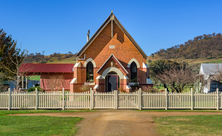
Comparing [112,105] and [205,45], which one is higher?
[205,45]

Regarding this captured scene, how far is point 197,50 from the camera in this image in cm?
13388

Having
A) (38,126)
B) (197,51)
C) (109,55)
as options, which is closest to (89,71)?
(109,55)

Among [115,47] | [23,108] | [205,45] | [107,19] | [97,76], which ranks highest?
[205,45]

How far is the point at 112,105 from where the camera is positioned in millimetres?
18625

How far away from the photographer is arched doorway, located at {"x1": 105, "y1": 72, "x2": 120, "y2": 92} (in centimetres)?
2720

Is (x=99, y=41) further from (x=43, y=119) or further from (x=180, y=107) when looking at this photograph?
(x=43, y=119)

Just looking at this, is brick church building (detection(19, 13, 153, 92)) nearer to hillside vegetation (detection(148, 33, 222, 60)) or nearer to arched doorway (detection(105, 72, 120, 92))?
arched doorway (detection(105, 72, 120, 92))

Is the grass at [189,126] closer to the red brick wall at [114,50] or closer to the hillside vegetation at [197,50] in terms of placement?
the red brick wall at [114,50]

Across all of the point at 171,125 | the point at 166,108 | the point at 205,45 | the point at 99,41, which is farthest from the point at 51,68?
the point at 205,45

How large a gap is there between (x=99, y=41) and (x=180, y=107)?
14.1 m

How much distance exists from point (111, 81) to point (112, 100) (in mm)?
8886

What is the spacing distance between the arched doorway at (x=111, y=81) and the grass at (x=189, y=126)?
43.2 feet

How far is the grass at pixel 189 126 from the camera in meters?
10.7

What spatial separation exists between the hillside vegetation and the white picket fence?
344 feet
